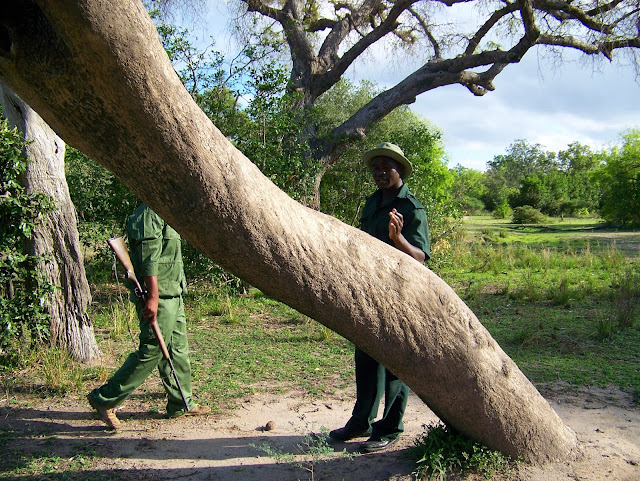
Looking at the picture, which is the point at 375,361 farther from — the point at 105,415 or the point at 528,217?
the point at 528,217

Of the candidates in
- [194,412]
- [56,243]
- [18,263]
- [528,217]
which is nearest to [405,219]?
[194,412]

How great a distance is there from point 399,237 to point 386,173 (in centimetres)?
61

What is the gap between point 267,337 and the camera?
302 inches

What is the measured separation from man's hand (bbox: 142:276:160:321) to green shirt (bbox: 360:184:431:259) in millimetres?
1782

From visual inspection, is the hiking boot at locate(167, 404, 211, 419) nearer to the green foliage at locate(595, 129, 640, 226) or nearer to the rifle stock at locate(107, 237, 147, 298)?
the rifle stock at locate(107, 237, 147, 298)

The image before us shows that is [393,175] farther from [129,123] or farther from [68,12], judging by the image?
[68,12]

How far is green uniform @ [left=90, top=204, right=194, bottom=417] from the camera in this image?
4527mm

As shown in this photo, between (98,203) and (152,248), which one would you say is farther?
(98,203)

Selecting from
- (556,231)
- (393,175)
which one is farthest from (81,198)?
(556,231)

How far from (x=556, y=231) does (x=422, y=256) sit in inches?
930

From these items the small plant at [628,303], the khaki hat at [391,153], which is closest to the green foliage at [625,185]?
the small plant at [628,303]

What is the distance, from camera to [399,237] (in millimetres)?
3891

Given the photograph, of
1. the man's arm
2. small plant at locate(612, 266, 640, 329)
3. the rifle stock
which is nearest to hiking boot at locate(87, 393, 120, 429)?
the rifle stock

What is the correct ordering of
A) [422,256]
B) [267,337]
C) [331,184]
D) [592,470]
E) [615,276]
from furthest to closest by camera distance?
[331,184] → [615,276] → [267,337] → [422,256] → [592,470]
